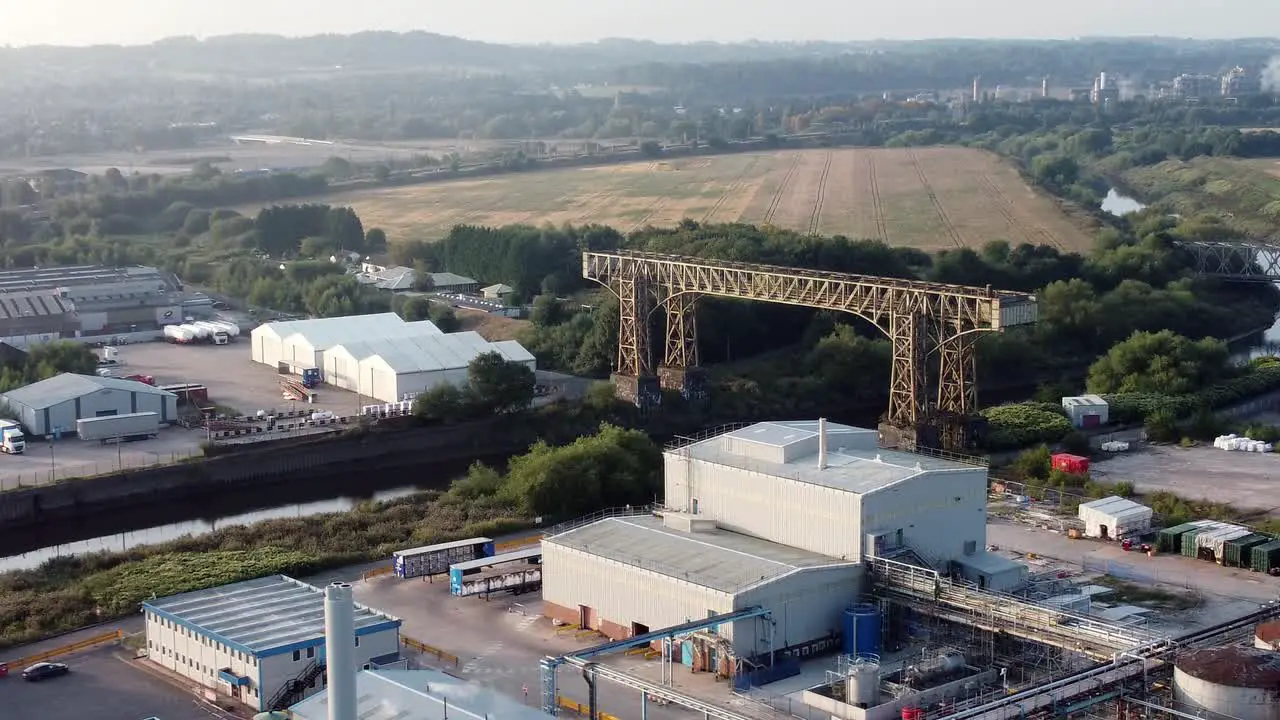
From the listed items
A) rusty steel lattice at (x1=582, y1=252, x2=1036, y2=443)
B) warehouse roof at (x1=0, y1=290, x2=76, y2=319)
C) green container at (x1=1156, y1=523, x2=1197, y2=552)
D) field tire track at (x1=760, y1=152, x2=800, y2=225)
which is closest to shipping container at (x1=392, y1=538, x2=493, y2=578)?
green container at (x1=1156, y1=523, x2=1197, y2=552)

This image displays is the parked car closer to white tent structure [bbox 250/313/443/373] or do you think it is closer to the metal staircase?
the metal staircase

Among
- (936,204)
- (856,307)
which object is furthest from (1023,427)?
(936,204)

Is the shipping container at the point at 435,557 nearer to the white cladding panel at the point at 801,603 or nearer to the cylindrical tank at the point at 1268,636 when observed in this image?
the white cladding panel at the point at 801,603

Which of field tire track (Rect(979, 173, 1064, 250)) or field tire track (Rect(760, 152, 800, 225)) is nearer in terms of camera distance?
field tire track (Rect(979, 173, 1064, 250))

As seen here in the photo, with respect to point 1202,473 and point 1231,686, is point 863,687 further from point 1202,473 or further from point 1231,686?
point 1202,473

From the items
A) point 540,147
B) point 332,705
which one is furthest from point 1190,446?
point 540,147

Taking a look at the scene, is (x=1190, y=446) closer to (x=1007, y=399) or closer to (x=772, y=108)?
(x=1007, y=399)
